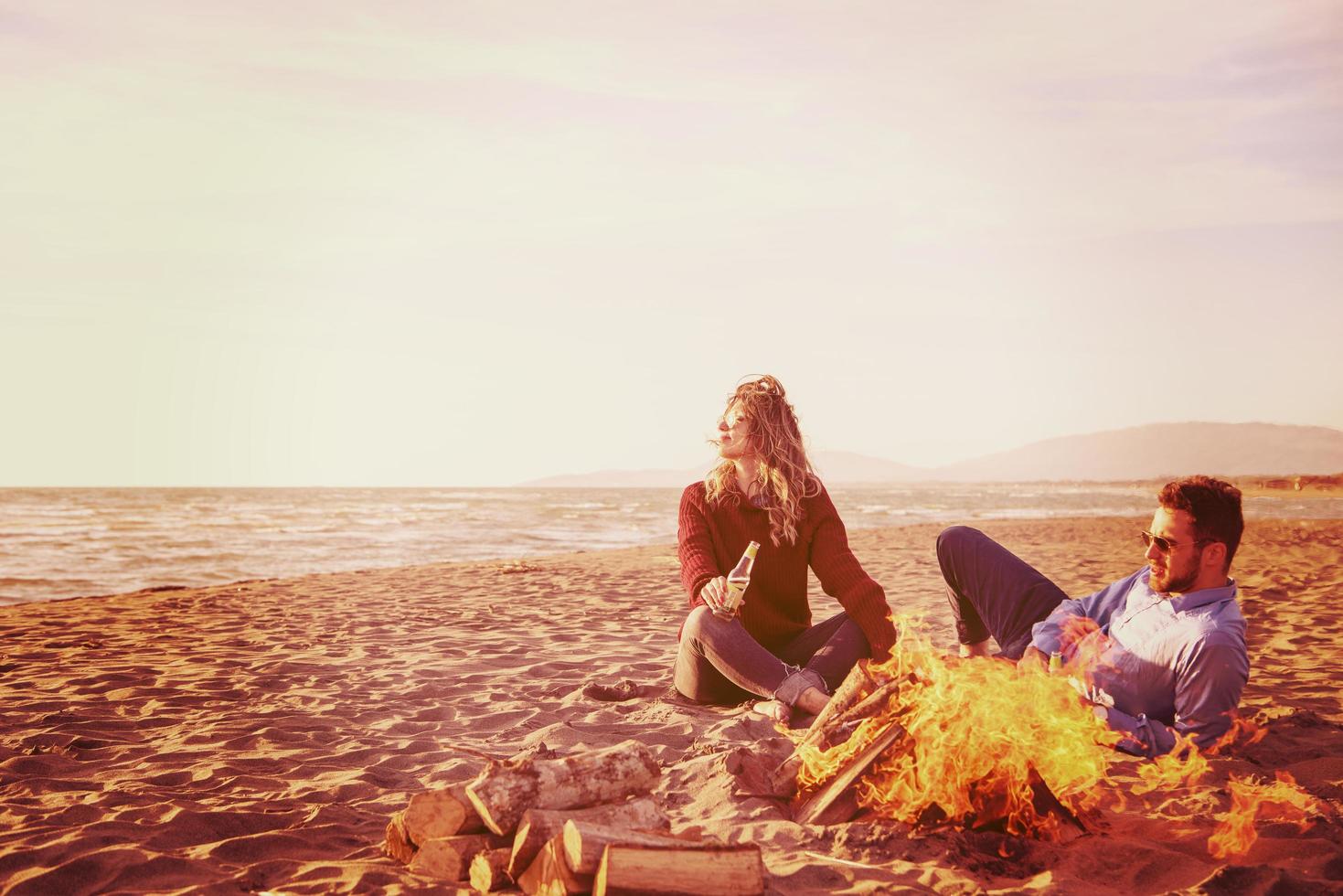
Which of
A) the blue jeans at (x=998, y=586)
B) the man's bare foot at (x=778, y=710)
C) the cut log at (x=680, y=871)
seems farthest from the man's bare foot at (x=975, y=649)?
the cut log at (x=680, y=871)

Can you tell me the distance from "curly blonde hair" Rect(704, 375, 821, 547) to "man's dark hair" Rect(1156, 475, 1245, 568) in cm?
200

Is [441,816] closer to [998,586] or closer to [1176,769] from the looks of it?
[1176,769]

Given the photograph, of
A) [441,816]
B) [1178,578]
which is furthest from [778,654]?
[441,816]

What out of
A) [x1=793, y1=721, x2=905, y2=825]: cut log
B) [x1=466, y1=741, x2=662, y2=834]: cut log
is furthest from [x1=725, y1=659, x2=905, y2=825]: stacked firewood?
[x1=466, y1=741, x2=662, y2=834]: cut log

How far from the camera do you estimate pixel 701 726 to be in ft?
17.2

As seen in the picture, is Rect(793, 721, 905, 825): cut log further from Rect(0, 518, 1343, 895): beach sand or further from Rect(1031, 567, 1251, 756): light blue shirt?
Rect(1031, 567, 1251, 756): light blue shirt

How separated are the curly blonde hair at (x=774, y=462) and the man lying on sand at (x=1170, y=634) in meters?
1.52

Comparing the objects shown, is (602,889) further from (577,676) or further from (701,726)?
(577,676)

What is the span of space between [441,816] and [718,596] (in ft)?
7.09

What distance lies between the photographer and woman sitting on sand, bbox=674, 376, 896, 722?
16.8 ft

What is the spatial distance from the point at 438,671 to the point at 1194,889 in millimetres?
5561

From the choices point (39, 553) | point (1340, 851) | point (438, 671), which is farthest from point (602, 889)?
point (39, 553)

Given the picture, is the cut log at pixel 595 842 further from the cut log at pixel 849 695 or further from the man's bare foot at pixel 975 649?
the man's bare foot at pixel 975 649

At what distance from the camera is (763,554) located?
5363mm
